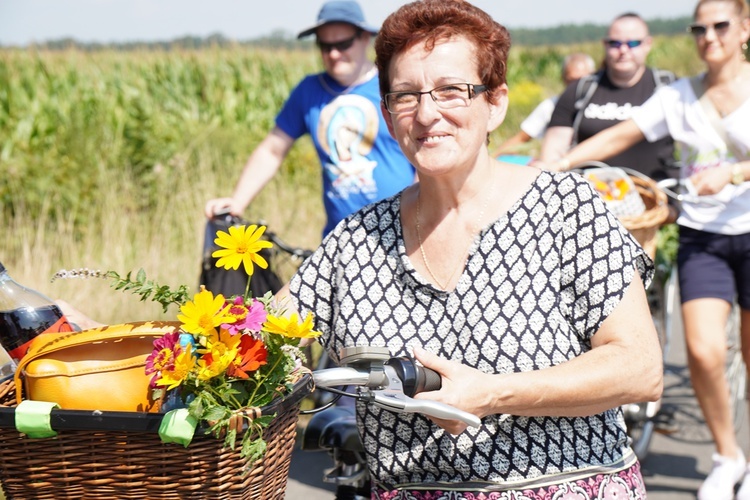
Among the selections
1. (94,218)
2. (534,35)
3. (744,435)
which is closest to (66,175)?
(94,218)

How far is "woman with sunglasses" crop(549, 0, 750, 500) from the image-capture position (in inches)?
177

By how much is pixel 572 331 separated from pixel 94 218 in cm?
732

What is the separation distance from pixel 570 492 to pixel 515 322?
384 mm

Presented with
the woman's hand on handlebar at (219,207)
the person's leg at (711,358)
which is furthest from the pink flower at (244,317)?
the person's leg at (711,358)

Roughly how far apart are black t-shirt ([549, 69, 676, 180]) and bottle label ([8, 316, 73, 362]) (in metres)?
4.18

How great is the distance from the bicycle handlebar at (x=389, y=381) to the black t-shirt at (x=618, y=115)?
13.4 feet

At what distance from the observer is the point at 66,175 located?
912 centimetres

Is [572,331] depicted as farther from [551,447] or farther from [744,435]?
[744,435]

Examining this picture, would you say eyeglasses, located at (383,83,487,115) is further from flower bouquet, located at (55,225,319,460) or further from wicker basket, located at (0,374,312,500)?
wicker basket, located at (0,374,312,500)

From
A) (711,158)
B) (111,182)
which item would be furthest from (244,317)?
(111,182)

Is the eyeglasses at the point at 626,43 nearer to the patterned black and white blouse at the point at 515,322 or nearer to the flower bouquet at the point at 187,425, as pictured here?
the patterned black and white blouse at the point at 515,322

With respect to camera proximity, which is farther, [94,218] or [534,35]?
[534,35]

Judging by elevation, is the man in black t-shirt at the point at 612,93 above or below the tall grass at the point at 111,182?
above

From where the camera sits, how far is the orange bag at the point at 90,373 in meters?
1.77
